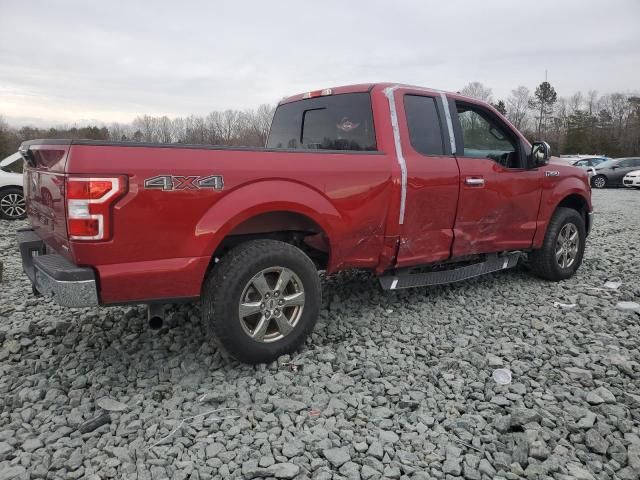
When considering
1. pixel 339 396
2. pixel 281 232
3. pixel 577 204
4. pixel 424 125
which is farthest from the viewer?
pixel 577 204

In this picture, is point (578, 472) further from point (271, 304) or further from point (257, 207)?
point (257, 207)

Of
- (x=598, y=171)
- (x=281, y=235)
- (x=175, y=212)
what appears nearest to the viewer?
(x=175, y=212)

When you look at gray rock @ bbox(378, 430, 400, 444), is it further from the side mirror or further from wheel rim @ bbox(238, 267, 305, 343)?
the side mirror

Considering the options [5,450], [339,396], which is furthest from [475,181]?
[5,450]

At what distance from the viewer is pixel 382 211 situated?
147 inches

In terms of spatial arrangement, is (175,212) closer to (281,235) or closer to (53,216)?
(53,216)

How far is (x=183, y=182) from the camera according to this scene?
2791 mm

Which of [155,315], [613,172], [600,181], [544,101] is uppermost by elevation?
[544,101]

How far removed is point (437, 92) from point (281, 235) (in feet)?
6.39

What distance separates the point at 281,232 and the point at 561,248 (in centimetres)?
341

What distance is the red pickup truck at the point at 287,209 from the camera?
8.77 ft

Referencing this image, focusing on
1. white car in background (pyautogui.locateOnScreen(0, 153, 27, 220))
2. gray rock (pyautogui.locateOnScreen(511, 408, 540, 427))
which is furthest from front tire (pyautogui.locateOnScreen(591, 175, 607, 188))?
gray rock (pyautogui.locateOnScreen(511, 408, 540, 427))

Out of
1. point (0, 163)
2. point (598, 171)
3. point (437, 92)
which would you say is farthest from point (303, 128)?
point (598, 171)

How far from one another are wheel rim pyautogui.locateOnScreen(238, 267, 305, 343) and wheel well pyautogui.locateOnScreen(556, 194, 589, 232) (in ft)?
12.0
